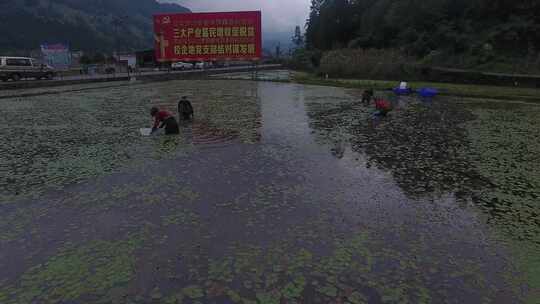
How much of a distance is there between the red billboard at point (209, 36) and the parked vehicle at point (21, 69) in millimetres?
9546

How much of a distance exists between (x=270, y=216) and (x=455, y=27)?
39914mm

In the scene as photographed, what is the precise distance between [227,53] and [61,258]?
1192 inches

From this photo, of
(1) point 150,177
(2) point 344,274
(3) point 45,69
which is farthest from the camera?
(3) point 45,69

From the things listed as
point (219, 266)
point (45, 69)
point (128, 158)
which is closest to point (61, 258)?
point (219, 266)

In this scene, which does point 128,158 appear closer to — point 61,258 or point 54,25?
point 61,258

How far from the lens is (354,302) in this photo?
144 inches

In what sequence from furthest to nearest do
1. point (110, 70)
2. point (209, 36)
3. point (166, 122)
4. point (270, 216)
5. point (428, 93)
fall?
point (110, 70)
point (209, 36)
point (428, 93)
point (166, 122)
point (270, 216)

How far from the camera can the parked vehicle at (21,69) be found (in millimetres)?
26155

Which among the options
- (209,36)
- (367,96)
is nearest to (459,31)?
(209,36)

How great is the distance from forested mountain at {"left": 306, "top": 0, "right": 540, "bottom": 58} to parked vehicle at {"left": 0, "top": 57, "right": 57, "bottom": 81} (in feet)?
112

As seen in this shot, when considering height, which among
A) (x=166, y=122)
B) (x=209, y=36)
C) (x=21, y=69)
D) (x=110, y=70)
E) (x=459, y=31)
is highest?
(x=459, y=31)

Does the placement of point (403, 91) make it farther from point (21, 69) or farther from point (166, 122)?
point (21, 69)

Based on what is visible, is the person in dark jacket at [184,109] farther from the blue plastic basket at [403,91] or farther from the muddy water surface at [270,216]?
the blue plastic basket at [403,91]

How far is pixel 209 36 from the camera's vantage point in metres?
32.7
